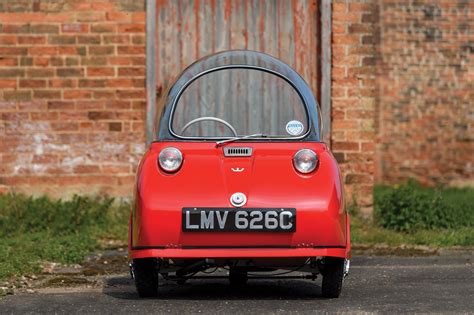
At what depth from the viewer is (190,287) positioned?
31.3 ft

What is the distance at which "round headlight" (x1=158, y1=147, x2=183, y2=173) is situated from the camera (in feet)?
27.9

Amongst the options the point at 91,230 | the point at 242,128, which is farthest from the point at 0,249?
the point at 242,128

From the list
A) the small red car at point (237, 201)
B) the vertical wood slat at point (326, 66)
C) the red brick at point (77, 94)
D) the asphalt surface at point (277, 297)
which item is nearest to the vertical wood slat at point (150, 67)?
the red brick at point (77, 94)

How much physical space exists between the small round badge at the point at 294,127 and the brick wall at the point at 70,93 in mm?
5135

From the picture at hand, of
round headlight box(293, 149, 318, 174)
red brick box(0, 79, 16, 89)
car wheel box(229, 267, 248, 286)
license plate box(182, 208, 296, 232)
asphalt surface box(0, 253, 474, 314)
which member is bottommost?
asphalt surface box(0, 253, 474, 314)

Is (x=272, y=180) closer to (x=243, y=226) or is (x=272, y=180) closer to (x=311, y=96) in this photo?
(x=243, y=226)

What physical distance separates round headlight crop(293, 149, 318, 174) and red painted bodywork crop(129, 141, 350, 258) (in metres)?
0.03

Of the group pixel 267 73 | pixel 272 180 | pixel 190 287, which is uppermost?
pixel 267 73

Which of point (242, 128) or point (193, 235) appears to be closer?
point (193, 235)

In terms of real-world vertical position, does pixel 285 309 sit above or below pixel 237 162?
below

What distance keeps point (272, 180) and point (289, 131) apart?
68 cm

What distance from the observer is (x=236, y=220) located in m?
8.26

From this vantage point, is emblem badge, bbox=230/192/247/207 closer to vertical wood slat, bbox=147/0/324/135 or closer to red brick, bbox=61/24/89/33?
vertical wood slat, bbox=147/0/324/135

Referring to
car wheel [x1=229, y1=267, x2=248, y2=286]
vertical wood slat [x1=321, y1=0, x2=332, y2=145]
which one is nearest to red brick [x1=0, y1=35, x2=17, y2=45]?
vertical wood slat [x1=321, y1=0, x2=332, y2=145]
